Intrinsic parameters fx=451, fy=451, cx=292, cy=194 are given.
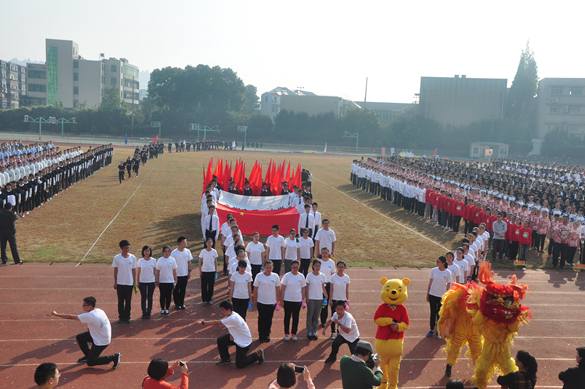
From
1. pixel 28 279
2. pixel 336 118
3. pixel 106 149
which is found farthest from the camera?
pixel 336 118

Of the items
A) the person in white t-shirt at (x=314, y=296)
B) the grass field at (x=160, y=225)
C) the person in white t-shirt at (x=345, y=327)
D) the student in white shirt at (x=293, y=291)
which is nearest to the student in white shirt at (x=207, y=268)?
the student in white shirt at (x=293, y=291)

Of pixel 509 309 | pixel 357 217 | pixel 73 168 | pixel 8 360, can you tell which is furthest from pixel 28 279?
pixel 73 168

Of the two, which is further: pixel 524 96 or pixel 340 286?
pixel 524 96

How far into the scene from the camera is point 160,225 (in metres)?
18.2

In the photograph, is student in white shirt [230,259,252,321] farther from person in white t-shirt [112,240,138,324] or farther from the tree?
the tree

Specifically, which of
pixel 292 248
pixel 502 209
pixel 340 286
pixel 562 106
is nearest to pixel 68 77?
pixel 562 106

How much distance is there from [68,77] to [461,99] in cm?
7966

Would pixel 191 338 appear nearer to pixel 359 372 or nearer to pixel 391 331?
pixel 391 331

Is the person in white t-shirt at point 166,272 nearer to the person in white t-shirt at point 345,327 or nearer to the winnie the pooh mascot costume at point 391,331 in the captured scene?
the person in white t-shirt at point 345,327

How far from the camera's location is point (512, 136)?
81812 millimetres

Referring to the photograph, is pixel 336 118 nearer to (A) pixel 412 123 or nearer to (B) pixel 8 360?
(A) pixel 412 123

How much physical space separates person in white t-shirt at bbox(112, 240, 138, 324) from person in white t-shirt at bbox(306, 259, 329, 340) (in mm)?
3578

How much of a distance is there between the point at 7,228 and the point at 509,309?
12.9 m

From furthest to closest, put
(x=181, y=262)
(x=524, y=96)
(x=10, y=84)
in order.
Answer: (x=10, y=84) < (x=524, y=96) < (x=181, y=262)
